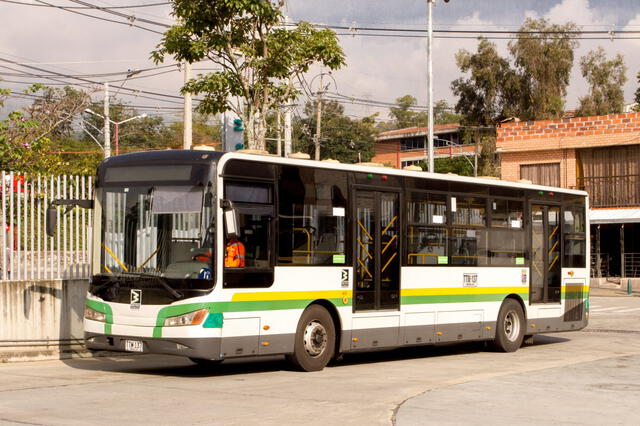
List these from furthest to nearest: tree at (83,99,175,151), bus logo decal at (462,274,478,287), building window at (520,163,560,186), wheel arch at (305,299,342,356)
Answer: tree at (83,99,175,151)
building window at (520,163,560,186)
bus logo decal at (462,274,478,287)
wheel arch at (305,299,342,356)

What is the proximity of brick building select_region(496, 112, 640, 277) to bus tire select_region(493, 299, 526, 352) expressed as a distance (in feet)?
90.4

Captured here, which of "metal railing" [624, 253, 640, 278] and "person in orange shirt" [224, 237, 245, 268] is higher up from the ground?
"person in orange shirt" [224, 237, 245, 268]

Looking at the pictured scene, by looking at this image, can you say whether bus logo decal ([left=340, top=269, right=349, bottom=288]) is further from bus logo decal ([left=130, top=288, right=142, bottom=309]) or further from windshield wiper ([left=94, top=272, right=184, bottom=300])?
bus logo decal ([left=130, top=288, right=142, bottom=309])

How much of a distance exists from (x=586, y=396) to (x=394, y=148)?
10035cm

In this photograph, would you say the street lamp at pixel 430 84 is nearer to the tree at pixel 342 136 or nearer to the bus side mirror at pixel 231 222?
the bus side mirror at pixel 231 222

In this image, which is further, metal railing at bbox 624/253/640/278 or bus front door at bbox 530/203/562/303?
metal railing at bbox 624/253/640/278

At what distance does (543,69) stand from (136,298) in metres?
55.8

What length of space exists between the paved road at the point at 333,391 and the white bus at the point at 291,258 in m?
0.56

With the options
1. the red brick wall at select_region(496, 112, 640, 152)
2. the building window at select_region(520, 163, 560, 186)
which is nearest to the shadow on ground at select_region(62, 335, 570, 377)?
the red brick wall at select_region(496, 112, 640, 152)

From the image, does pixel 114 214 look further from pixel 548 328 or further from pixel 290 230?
pixel 548 328

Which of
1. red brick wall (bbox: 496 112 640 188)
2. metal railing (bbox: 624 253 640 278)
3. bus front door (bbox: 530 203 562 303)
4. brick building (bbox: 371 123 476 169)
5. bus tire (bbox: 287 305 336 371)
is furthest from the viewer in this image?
brick building (bbox: 371 123 476 169)

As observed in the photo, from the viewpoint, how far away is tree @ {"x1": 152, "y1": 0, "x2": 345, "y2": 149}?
21.3 metres

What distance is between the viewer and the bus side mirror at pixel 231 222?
12977 millimetres

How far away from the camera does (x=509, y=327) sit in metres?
19.5
